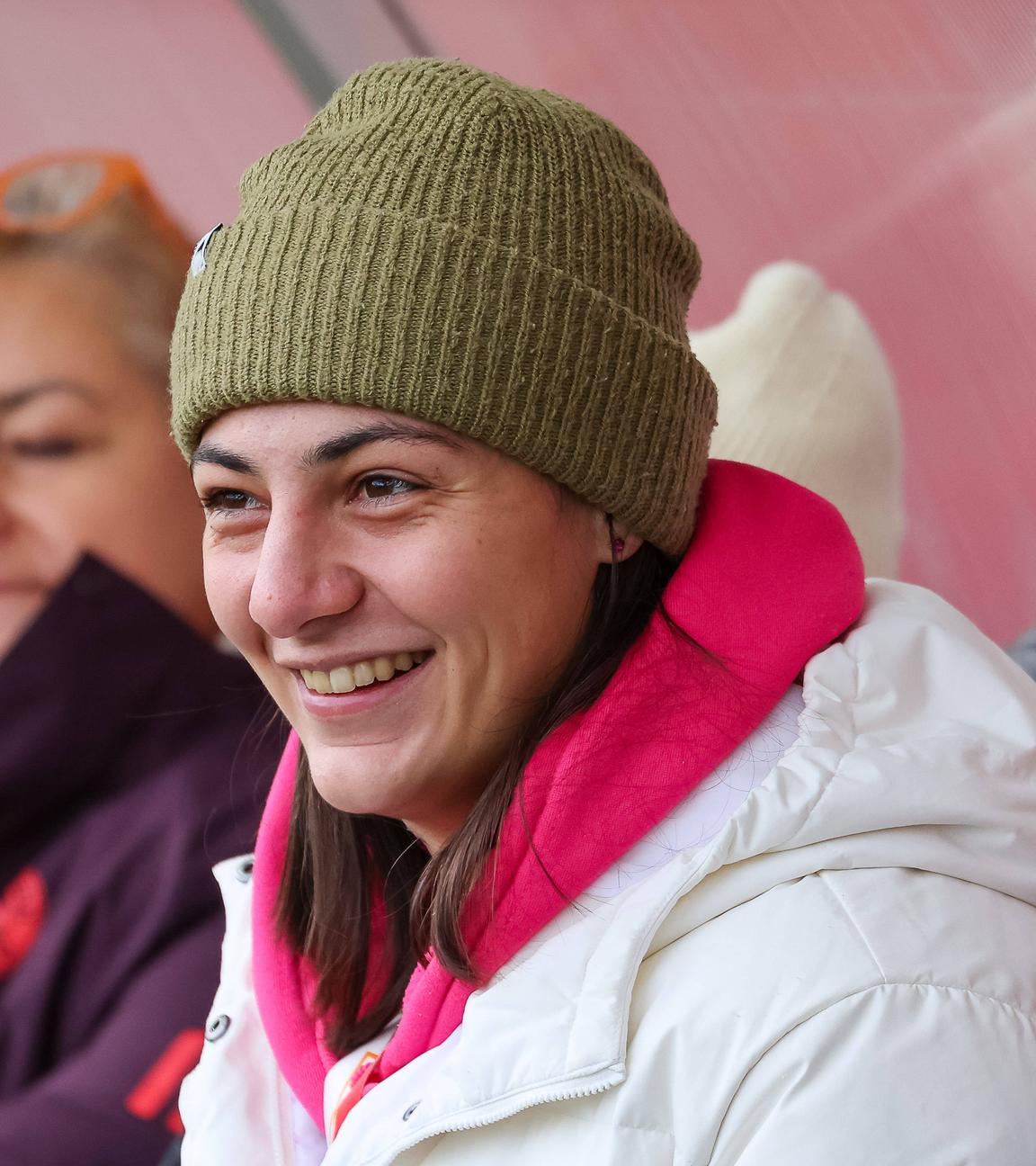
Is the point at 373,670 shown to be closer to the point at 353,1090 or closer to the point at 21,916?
the point at 353,1090

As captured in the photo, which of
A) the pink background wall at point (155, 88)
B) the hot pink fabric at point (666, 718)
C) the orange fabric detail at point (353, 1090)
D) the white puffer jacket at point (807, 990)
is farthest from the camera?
the pink background wall at point (155, 88)

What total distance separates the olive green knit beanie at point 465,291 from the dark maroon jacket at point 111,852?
2.79 ft

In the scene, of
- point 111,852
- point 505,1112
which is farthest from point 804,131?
point 505,1112

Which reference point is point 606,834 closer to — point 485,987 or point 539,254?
point 485,987

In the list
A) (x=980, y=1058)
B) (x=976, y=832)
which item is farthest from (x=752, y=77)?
(x=980, y=1058)

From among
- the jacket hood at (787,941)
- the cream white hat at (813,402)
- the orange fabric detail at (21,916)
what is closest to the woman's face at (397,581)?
the jacket hood at (787,941)

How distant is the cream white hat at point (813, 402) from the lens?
197cm

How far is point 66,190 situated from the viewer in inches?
97.8

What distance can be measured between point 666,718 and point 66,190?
192 centimetres

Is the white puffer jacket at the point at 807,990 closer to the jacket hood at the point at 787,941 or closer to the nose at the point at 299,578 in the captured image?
the jacket hood at the point at 787,941

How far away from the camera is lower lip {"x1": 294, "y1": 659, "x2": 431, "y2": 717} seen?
1.20 m

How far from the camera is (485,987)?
113cm

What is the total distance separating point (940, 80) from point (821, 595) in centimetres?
136

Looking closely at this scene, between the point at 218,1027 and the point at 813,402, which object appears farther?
the point at 813,402
